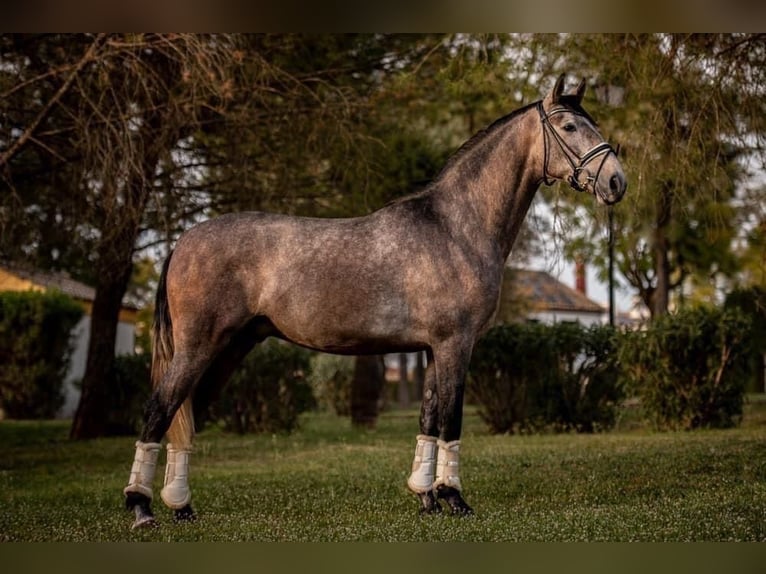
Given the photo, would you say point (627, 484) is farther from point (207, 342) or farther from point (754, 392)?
point (754, 392)

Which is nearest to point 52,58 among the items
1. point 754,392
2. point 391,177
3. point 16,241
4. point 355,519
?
point 16,241

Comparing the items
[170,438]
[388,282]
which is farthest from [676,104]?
[170,438]

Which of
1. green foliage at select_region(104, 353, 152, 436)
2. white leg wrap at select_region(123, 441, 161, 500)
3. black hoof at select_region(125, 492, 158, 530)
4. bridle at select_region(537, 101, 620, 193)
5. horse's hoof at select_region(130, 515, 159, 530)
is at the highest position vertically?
bridle at select_region(537, 101, 620, 193)

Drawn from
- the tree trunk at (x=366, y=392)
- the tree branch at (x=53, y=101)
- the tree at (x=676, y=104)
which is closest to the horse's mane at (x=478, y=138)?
the tree at (x=676, y=104)

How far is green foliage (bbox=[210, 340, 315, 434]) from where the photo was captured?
56.4 feet

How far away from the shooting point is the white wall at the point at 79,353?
27.2 metres

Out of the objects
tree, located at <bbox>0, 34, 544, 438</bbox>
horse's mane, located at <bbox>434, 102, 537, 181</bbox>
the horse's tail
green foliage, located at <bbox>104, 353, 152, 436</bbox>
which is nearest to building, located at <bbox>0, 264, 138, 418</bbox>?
green foliage, located at <bbox>104, 353, 152, 436</bbox>

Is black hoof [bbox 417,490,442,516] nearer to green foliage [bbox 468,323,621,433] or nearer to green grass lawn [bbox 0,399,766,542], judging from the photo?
green grass lawn [bbox 0,399,766,542]

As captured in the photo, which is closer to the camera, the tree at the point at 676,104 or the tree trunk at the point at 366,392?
the tree at the point at 676,104

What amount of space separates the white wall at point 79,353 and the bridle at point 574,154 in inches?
829

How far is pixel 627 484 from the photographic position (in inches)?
307

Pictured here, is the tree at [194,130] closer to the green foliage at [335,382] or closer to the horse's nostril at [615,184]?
the horse's nostril at [615,184]

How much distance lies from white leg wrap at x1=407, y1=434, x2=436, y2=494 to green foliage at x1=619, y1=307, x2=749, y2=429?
29.5 ft

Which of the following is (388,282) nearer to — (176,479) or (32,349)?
(176,479)
